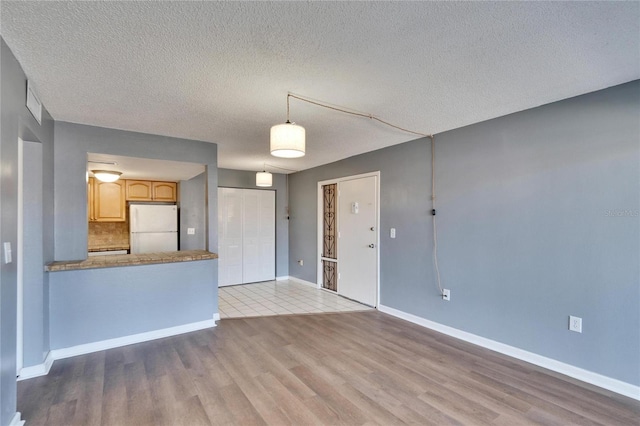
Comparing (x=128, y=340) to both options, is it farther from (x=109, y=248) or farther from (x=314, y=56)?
(x=314, y=56)

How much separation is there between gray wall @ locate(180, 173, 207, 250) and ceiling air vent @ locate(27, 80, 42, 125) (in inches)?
98.6

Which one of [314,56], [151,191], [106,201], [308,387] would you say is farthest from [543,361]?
[106,201]

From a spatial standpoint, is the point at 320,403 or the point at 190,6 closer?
the point at 190,6

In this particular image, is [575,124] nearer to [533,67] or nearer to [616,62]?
[616,62]

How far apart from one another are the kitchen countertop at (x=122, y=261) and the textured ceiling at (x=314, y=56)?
1469 millimetres

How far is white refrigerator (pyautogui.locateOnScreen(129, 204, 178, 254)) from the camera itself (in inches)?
212

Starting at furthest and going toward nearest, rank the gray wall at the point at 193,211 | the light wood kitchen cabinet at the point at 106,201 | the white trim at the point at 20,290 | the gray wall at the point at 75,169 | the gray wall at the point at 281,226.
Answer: the gray wall at the point at 281,226 < the light wood kitchen cabinet at the point at 106,201 < the gray wall at the point at 193,211 < the gray wall at the point at 75,169 < the white trim at the point at 20,290

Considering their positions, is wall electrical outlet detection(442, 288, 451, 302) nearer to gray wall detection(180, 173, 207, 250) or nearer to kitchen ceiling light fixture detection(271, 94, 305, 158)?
kitchen ceiling light fixture detection(271, 94, 305, 158)

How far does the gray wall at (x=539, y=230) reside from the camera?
2.36m

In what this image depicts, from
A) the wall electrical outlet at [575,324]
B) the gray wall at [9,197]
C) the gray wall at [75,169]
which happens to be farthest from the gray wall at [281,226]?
the wall electrical outlet at [575,324]

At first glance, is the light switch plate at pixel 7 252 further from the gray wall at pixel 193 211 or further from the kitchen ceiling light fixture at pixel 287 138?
the gray wall at pixel 193 211

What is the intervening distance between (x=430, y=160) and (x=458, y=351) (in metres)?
2.18

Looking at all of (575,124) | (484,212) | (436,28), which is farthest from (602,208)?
(436,28)

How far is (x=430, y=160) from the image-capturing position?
376cm
